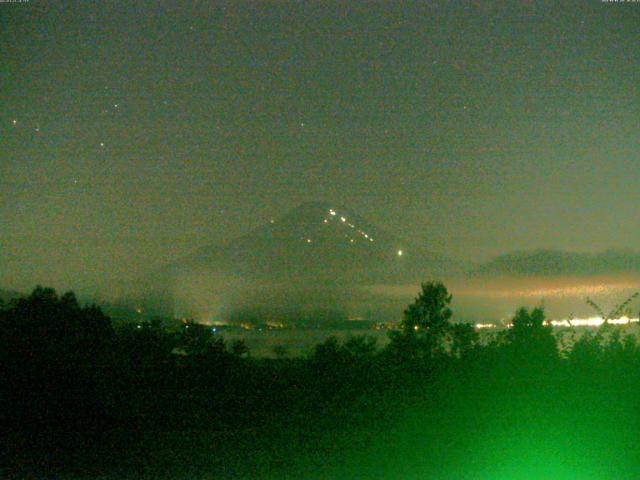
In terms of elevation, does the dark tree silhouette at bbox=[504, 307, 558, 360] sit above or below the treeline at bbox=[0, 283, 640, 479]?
above

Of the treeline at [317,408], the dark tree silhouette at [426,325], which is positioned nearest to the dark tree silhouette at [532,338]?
the treeline at [317,408]

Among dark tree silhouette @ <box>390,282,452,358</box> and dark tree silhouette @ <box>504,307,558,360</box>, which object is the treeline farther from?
dark tree silhouette @ <box>390,282,452,358</box>

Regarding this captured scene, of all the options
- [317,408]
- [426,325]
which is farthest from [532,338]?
[426,325]

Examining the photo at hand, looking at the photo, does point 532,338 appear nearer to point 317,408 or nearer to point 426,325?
point 317,408

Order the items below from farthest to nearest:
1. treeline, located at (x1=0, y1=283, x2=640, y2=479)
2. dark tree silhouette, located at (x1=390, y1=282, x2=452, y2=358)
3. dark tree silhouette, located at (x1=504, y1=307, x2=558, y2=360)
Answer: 1. dark tree silhouette, located at (x1=390, y1=282, x2=452, y2=358)
2. dark tree silhouette, located at (x1=504, y1=307, x2=558, y2=360)
3. treeline, located at (x1=0, y1=283, x2=640, y2=479)

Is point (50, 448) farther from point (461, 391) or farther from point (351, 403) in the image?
point (461, 391)

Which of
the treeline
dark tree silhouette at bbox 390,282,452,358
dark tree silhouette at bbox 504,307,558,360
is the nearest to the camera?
the treeline

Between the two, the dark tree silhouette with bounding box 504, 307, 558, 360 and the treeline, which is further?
the dark tree silhouette with bounding box 504, 307, 558, 360

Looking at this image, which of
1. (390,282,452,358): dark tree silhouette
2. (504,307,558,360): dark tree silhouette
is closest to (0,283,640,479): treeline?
(504,307,558,360): dark tree silhouette
